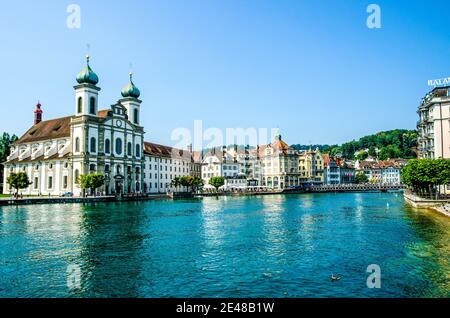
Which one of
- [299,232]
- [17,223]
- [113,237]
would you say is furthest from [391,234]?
[17,223]

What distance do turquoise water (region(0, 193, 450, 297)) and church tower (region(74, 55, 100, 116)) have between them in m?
56.7

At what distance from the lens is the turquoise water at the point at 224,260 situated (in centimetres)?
1661

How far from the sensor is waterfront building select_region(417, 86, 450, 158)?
2962 inches

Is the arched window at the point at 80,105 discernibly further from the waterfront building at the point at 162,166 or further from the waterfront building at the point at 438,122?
the waterfront building at the point at 438,122

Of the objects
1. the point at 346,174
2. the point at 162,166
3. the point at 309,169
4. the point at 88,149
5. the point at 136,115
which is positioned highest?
the point at 136,115

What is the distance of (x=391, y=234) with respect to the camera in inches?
1216

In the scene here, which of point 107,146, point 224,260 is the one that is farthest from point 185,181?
point 224,260

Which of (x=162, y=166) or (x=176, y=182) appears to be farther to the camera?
(x=162, y=166)

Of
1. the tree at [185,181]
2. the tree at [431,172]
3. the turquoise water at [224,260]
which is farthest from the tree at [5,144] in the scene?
the tree at [431,172]

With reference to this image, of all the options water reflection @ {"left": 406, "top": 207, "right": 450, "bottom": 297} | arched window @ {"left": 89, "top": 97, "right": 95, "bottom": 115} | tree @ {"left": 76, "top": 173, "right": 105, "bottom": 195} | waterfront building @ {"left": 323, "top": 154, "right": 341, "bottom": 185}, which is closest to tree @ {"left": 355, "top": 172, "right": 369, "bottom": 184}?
waterfront building @ {"left": 323, "top": 154, "right": 341, "bottom": 185}

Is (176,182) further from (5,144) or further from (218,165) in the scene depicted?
(5,144)

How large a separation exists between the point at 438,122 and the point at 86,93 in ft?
243

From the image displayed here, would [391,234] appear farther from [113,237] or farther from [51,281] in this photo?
[51,281]

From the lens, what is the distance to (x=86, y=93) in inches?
3524
